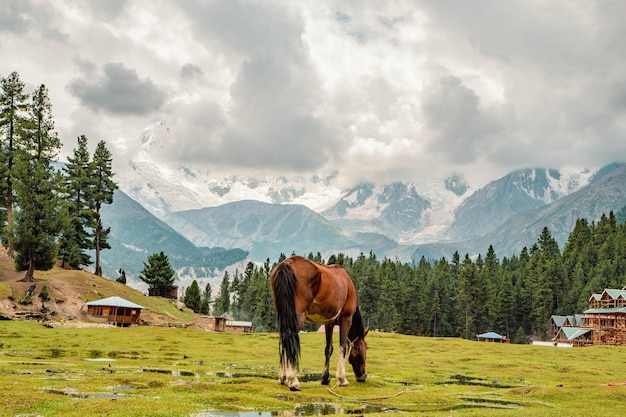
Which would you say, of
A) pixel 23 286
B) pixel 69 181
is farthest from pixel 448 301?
pixel 23 286

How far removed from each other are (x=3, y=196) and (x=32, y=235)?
52.4 ft

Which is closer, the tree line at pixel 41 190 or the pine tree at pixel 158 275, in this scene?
the tree line at pixel 41 190

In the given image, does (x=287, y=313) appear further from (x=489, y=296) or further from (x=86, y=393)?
(x=489, y=296)

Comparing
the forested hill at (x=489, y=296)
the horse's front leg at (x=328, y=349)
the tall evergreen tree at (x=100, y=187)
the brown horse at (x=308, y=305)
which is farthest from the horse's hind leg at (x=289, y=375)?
the forested hill at (x=489, y=296)

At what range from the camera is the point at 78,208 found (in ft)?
284

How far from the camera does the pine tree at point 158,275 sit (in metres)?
111

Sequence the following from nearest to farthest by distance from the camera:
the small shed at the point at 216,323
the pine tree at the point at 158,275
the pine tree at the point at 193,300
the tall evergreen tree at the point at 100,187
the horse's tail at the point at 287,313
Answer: the horse's tail at the point at 287,313 < the tall evergreen tree at the point at 100,187 < the small shed at the point at 216,323 < the pine tree at the point at 158,275 < the pine tree at the point at 193,300

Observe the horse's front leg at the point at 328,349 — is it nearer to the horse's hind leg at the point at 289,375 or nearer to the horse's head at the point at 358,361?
the horse's head at the point at 358,361

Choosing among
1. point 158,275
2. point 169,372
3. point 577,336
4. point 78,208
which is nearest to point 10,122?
point 78,208

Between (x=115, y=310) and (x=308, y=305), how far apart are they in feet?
196

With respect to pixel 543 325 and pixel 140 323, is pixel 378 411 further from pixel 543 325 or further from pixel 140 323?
pixel 543 325

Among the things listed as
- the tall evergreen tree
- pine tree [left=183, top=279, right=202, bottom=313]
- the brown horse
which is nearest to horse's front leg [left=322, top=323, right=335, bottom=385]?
the brown horse

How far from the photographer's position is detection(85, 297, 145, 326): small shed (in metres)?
67.1

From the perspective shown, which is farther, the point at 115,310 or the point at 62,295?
the point at 115,310
